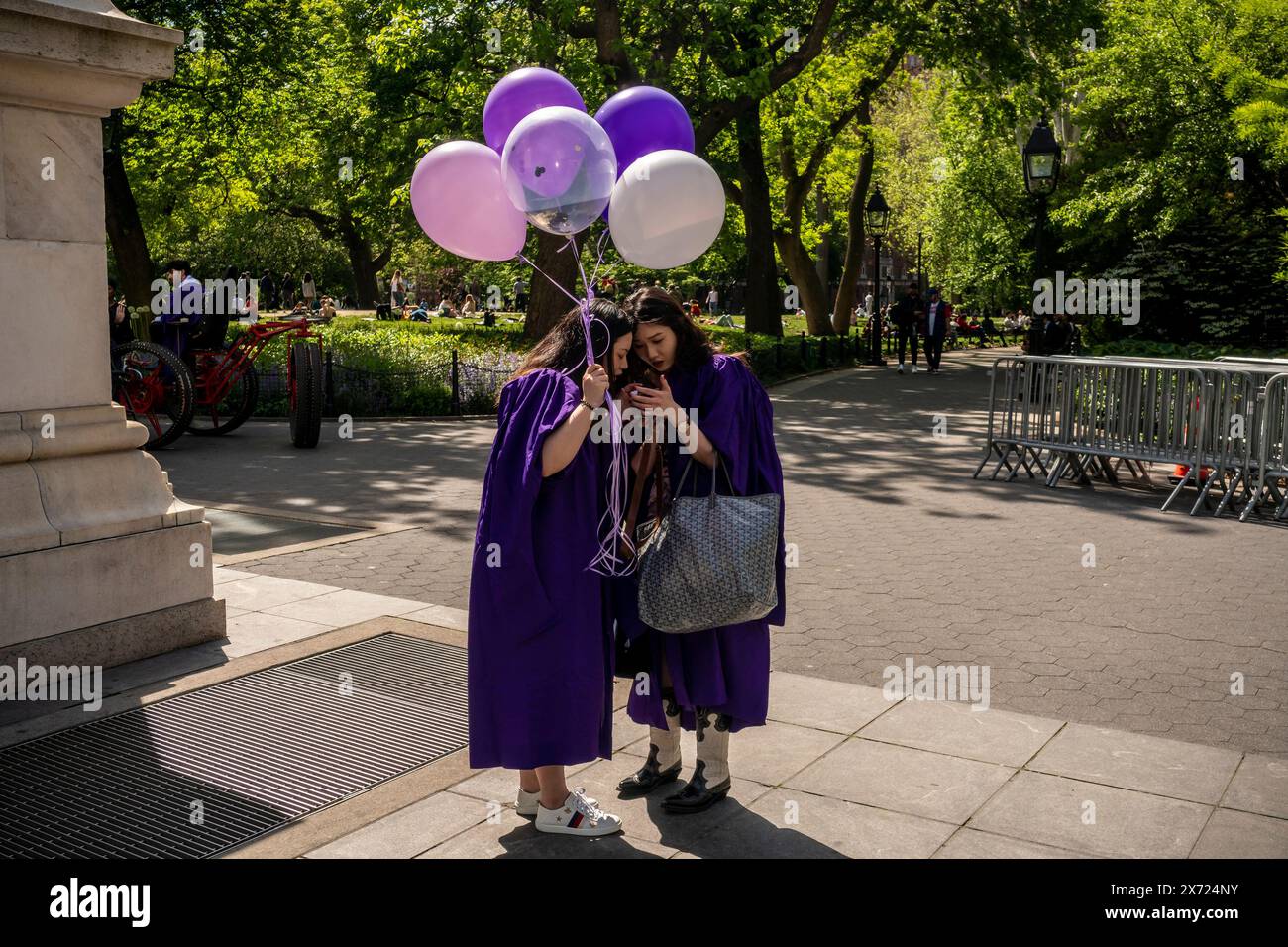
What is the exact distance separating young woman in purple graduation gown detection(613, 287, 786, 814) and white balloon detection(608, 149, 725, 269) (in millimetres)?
175

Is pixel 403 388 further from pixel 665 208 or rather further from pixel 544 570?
pixel 544 570

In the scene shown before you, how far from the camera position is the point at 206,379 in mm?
14367

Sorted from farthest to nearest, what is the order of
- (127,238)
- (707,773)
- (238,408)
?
1. (127,238)
2. (238,408)
3. (707,773)

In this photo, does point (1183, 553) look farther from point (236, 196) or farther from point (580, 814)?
point (236, 196)

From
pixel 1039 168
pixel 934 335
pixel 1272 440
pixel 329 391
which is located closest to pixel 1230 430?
pixel 1272 440

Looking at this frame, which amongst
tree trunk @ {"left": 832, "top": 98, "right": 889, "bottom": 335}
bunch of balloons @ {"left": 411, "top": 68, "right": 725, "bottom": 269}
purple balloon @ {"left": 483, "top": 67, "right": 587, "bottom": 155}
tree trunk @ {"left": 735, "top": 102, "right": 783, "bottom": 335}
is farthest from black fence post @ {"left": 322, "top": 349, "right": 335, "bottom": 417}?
tree trunk @ {"left": 832, "top": 98, "right": 889, "bottom": 335}

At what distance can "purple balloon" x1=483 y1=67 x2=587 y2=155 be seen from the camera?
182 inches

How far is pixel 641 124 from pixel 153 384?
32.7 feet

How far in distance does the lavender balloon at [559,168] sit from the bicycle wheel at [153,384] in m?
9.68

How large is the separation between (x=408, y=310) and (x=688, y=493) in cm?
4681

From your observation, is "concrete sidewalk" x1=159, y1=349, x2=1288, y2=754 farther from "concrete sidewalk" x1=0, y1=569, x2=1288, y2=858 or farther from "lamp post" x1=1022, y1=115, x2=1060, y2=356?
"lamp post" x1=1022, y1=115, x2=1060, y2=356

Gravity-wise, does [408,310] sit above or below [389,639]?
Answer: above
